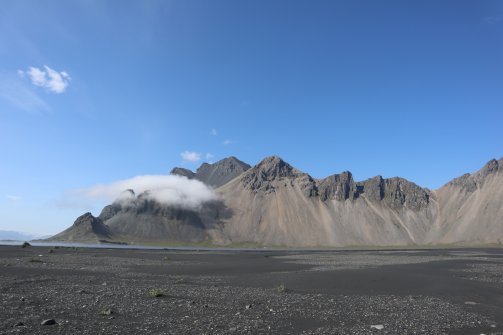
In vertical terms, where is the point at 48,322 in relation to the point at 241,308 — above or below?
above

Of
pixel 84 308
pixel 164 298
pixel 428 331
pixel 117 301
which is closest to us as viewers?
pixel 428 331

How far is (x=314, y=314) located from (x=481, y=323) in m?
9.02

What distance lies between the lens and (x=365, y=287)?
1444 inches

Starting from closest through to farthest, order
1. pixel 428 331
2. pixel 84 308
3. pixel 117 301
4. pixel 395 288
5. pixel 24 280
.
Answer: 1. pixel 428 331
2. pixel 84 308
3. pixel 117 301
4. pixel 24 280
5. pixel 395 288

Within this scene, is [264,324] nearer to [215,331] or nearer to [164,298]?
[215,331]

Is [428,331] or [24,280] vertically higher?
[24,280]

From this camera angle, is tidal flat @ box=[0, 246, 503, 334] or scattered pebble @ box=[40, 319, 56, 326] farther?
tidal flat @ box=[0, 246, 503, 334]

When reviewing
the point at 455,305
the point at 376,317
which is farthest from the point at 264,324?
the point at 455,305

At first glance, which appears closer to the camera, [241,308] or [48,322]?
[48,322]

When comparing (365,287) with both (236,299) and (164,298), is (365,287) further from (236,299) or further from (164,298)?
(164,298)

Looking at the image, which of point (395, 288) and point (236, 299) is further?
point (395, 288)

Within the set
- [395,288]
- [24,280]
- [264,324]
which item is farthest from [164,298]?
[395,288]

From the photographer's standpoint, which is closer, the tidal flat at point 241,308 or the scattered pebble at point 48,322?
the scattered pebble at point 48,322

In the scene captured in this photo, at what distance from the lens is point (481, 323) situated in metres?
22.0
